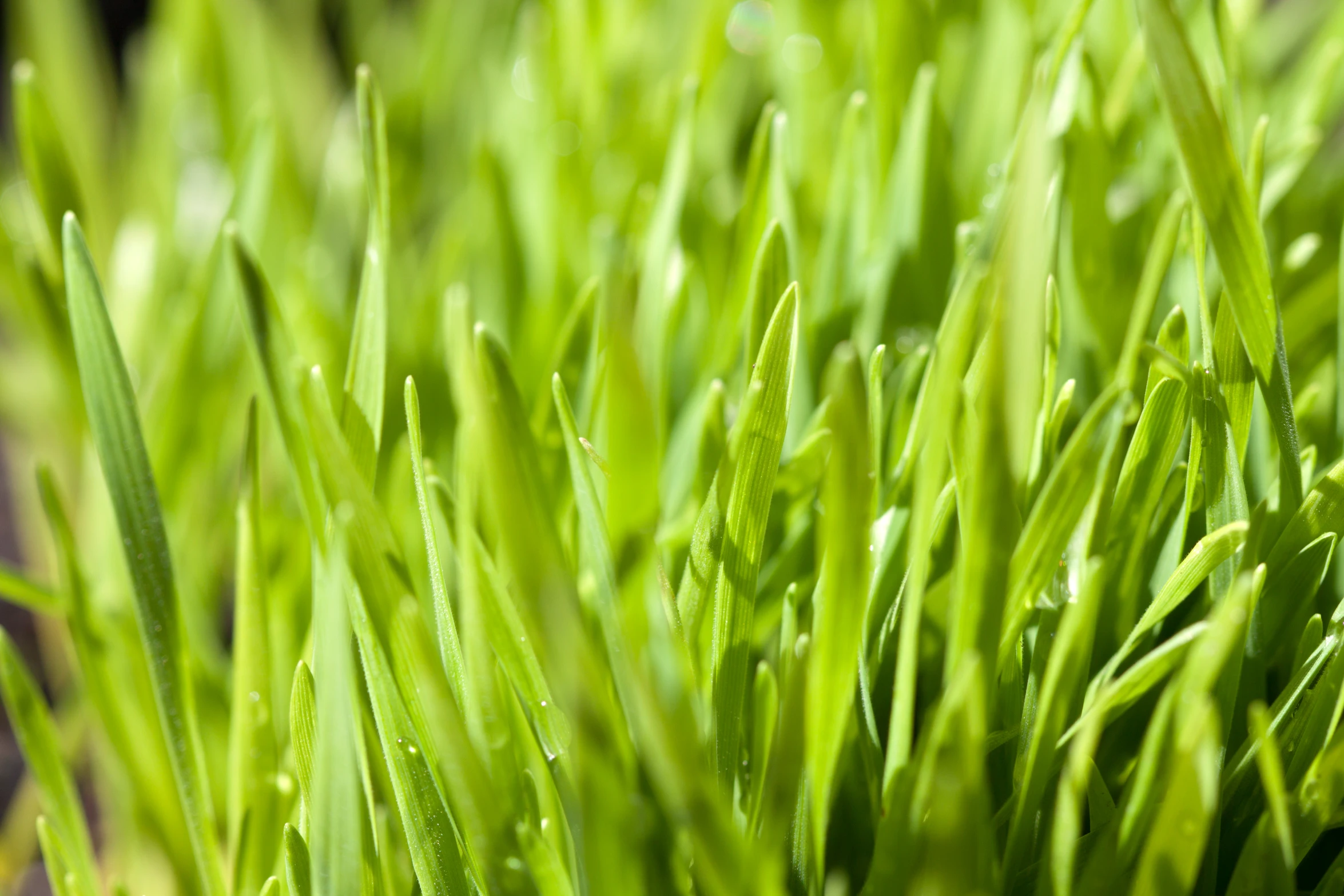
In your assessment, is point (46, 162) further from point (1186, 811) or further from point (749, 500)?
point (1186, 811)

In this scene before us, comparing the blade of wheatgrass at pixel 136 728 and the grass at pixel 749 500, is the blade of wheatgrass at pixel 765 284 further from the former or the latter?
the blade of wheatgrass at pixel 136 728

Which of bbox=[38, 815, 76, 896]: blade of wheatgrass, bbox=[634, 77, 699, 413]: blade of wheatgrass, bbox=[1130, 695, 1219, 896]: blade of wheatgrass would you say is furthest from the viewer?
bbox=[634, 77, 699, 413]: blade of wheatgrass

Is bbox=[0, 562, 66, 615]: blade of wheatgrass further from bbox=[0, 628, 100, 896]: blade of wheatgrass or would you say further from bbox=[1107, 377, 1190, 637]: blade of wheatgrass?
bbox=[1107, 377, 1190, 637]: blade of wheatgrass

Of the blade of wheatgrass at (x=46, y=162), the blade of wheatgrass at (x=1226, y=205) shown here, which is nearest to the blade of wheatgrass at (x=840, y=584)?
the blade of wheatgrass at (x=1226, y=205)

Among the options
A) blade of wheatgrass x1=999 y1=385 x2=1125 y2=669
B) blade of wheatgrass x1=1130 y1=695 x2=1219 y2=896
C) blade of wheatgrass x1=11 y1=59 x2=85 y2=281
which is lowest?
blade of wheatgrass x1=1130 y1=695 x2=1219 y2=896

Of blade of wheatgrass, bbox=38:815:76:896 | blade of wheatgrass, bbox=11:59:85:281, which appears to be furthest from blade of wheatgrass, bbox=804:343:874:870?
blade of wheatgrass, bbox=11:59:85:281

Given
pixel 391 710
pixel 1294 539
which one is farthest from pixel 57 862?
pixel 1294 539
